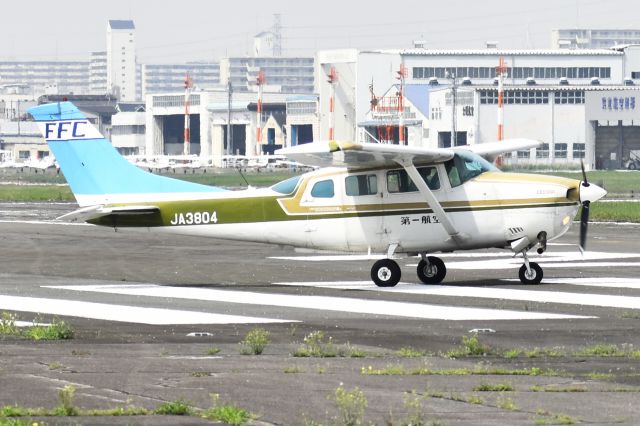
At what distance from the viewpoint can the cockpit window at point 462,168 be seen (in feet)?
78.5

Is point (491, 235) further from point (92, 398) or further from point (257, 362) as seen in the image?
point (92, 398)

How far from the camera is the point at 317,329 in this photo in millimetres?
17766

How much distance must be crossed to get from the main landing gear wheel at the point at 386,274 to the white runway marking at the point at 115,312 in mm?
4963

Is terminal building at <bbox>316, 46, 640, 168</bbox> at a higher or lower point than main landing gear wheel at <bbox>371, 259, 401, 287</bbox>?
higher

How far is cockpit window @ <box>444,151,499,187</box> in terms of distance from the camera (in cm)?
2394

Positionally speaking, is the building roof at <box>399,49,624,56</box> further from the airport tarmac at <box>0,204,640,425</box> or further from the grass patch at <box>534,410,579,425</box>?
the grass patch at <box>534,410,579,425</box>

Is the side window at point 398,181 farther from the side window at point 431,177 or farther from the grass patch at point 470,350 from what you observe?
the grass patch at point 470,350

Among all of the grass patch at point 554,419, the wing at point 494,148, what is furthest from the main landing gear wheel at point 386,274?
the grass patch at point 554,419

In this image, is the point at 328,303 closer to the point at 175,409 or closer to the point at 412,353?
the point at 412,353

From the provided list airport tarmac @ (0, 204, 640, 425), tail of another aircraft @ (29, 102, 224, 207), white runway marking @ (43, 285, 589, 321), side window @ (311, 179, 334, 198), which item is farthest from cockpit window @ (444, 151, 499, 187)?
tail of another aircraft @ (29, 102, 224, 207)

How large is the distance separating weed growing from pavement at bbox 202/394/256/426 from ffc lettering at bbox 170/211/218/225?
13.6 m

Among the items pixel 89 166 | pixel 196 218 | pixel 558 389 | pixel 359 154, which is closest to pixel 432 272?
pixel 359 154

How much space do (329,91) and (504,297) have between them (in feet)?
444

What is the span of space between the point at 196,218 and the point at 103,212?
1686 mm
